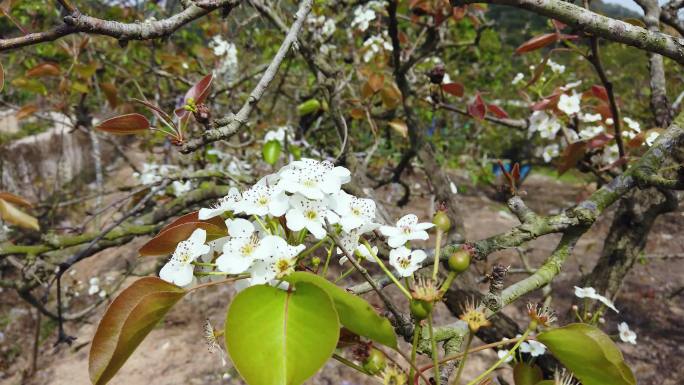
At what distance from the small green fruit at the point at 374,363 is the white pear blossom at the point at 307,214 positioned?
0.15 meters

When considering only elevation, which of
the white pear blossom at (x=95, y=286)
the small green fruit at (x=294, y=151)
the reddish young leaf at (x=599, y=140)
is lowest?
the white pear blossom at (x=95, y=286)

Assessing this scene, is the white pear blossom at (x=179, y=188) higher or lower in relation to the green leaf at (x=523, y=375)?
lower

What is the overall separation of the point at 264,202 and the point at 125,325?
0.68ft

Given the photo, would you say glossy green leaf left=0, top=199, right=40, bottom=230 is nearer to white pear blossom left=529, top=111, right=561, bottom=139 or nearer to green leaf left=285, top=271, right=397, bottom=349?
green leaf left=285, top=271, right=397, bottom=349

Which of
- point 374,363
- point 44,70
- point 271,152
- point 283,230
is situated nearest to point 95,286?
point 44,70

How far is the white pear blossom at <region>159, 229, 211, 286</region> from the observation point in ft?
1.74

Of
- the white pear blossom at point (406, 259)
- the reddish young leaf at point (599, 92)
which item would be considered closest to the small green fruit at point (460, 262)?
the white pear blossom at point (406, 259)

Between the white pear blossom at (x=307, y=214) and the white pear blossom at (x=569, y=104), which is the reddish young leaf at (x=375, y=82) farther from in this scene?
the white pear blossom at (x=307, y=214)

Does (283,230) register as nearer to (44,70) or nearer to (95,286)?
(44,70)

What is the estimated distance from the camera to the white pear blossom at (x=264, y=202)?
526 millimetres

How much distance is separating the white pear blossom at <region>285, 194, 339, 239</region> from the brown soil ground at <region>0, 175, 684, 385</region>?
1.40 metres

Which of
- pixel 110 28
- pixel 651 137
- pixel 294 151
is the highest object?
pixel 110 28

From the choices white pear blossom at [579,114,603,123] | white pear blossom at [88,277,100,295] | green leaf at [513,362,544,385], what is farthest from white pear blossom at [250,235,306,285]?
white pear blossom at [88,277,100,295]

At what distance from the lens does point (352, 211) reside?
587 mm
